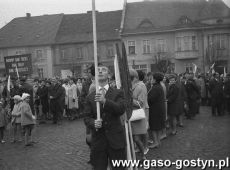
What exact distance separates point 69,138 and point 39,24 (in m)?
42.8

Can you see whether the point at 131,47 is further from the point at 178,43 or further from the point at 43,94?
the point at 43,94

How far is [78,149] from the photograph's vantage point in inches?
365

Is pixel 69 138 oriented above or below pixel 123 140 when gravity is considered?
below

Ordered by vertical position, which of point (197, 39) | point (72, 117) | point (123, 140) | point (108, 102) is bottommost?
point (72, 117)

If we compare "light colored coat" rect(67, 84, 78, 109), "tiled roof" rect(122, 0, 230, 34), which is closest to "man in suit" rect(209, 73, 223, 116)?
"light colored coat" rect(67, 84, 78, 109)

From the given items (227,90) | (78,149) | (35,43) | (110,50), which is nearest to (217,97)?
(227,90)

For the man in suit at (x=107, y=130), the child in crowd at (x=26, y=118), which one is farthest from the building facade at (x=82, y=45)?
the man in suit at (x=107, y=130)

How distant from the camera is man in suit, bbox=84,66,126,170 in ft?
15.9

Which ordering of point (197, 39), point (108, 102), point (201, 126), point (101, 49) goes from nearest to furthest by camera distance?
1. point (108, 102)
2. point (201, 126)
3. point (197, 39)
4. point (101, 49)

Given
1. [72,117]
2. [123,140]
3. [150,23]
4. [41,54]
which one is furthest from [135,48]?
[123,140]

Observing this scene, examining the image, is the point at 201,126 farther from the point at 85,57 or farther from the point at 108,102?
the point at 85,57

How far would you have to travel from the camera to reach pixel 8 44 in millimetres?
49562

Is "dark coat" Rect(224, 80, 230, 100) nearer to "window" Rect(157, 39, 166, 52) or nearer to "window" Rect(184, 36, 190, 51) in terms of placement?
"window" Rect(184, 36, 190, 51)

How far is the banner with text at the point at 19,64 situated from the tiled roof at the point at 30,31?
34.2 m
